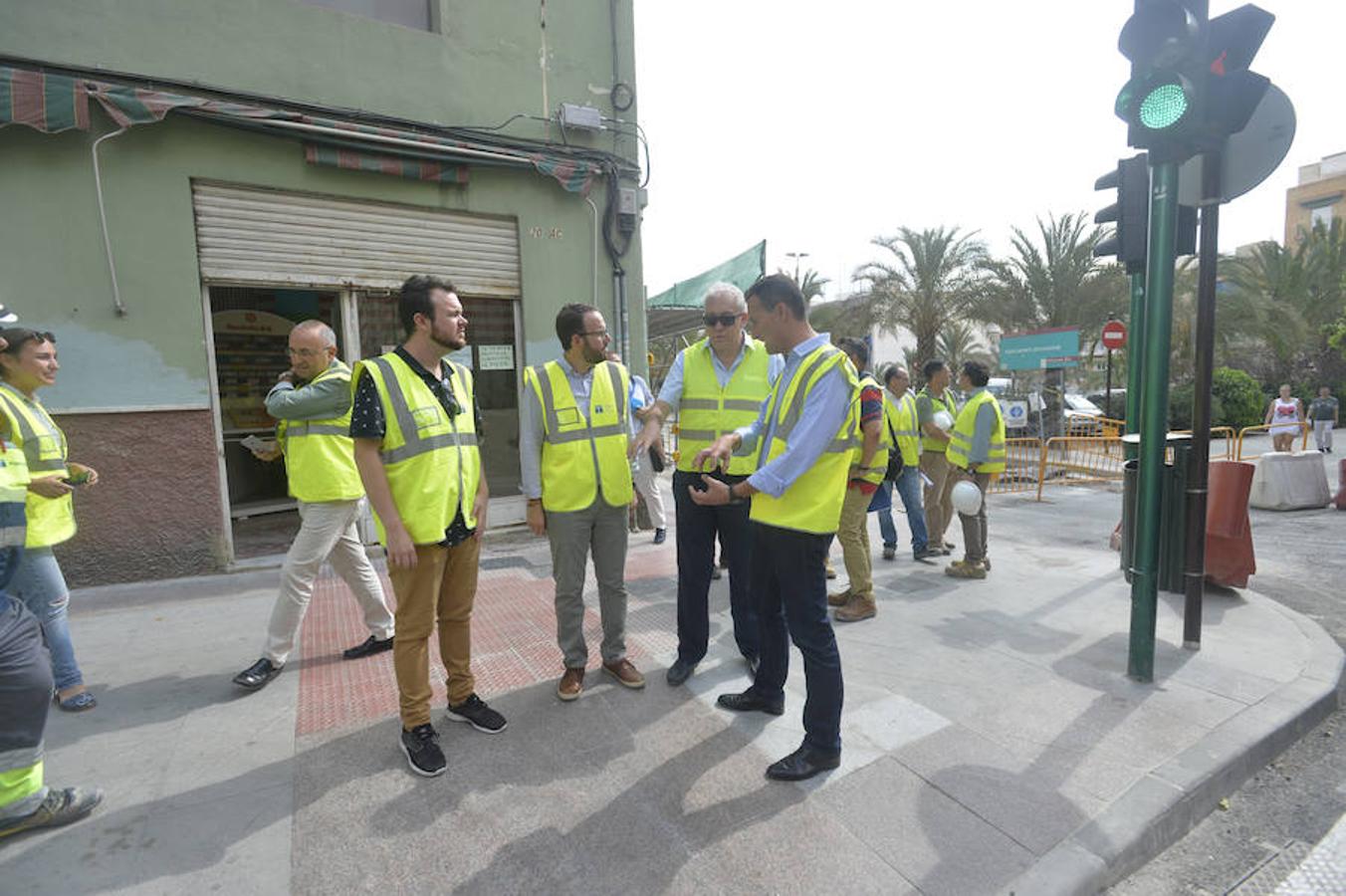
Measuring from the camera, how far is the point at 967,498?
18.1ft

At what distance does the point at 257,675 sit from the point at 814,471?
3.26 metres

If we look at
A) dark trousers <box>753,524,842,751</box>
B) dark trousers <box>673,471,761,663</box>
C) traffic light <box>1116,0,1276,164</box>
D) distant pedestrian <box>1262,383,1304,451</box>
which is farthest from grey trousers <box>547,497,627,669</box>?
distant pedestrian <box>1262,383,1304,451</box>

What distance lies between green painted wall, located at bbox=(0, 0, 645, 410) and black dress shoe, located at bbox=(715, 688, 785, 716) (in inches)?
208

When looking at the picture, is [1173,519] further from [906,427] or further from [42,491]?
[42,491]

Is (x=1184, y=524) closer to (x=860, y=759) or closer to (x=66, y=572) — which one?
(x=860, y=759)

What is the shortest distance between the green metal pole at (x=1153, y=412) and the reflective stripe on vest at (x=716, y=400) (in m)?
2.02

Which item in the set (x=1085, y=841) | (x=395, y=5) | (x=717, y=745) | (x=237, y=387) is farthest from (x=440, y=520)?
(x=237, y=387)

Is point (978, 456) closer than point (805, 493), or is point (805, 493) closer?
point (805, 493)

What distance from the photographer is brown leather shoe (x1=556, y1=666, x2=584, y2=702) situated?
3490mm

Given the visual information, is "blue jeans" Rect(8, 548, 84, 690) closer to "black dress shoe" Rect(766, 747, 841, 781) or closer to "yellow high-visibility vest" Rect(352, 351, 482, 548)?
"yellow high-visibility vest" Rect(352, 351, 482, 548)

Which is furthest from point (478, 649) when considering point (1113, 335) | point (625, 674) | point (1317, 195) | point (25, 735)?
point (1317, 195)

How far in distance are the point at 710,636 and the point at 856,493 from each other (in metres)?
1.44

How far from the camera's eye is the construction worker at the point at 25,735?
246 cm

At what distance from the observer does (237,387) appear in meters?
9.19
